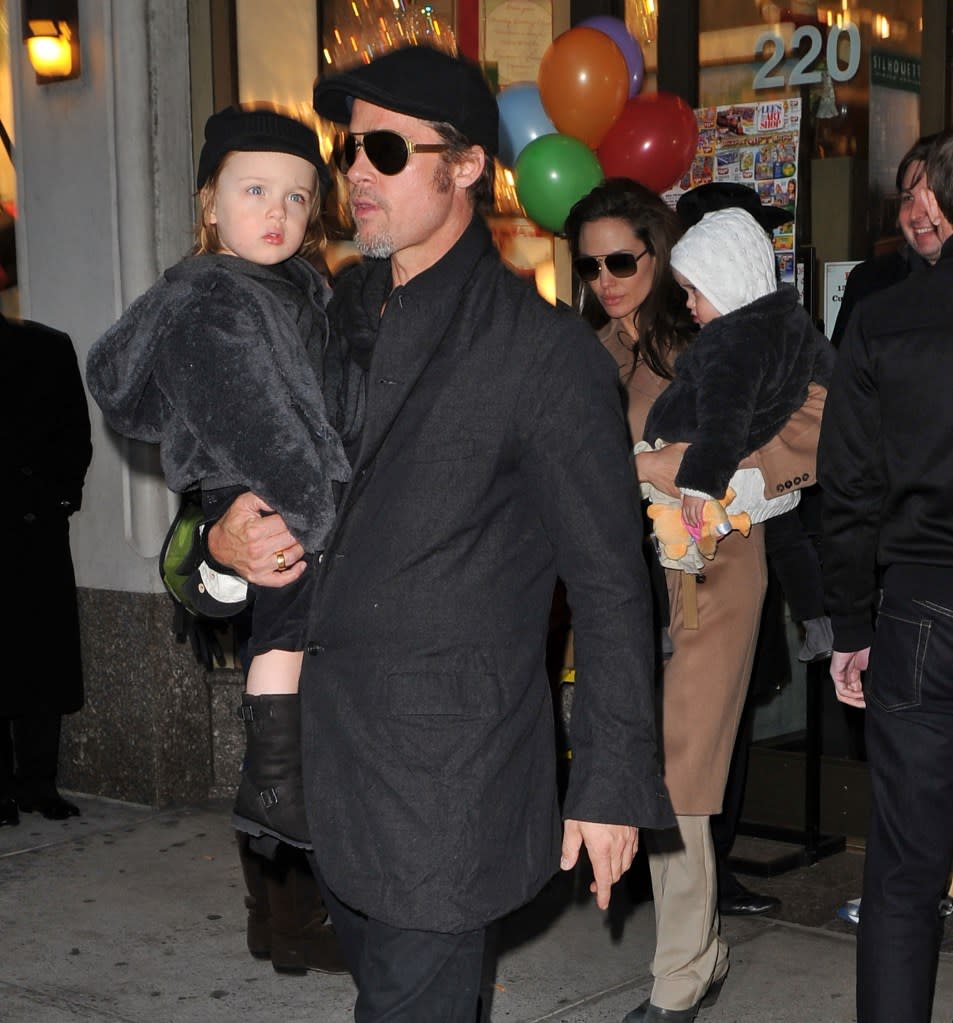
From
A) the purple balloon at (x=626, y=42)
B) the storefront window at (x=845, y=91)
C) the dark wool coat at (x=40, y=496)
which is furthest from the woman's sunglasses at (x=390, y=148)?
the dark wool coat at (x=40, y=496)

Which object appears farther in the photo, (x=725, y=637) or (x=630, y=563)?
(x=725, y=637)

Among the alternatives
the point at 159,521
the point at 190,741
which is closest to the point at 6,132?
the point at 159,521

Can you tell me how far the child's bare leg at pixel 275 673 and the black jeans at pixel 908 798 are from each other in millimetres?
1301

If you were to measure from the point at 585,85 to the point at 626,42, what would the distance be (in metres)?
0.48

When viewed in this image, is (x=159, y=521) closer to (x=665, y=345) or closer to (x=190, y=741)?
(x=190, y=741)

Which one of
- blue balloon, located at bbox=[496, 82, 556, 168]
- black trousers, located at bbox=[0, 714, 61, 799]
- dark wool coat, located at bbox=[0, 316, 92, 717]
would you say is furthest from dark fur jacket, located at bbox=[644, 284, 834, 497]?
black trousers, located at bbox=[0, 714, 61, 799]

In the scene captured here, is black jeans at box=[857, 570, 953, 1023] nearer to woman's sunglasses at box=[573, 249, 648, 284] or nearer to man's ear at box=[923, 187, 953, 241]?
man's ear at box=[923, 187, 953, 241]

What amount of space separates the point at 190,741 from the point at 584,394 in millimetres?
4614

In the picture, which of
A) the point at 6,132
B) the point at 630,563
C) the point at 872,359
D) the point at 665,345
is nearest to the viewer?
the point at 630,563

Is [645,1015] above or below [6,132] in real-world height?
below

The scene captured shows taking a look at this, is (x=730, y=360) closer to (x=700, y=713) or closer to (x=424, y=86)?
(x=700, y=713)

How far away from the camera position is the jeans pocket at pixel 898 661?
348cm

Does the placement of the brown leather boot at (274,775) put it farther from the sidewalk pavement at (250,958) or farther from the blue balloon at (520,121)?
the blue balloon at (520,121)

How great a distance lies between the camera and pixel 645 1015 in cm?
430
